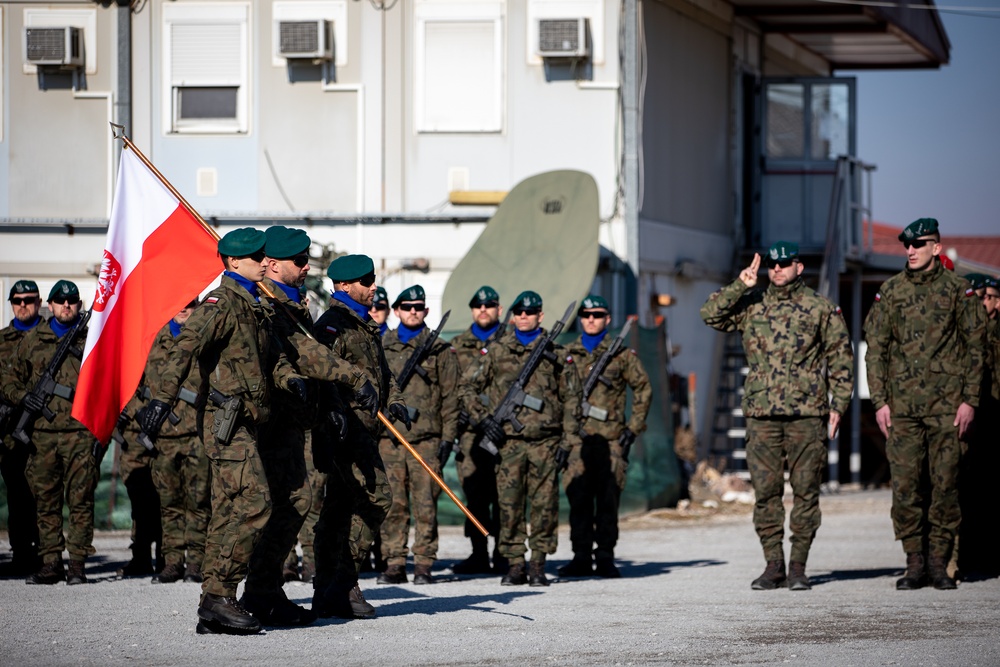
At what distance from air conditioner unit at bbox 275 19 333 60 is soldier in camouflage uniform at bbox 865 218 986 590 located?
33.9 feet

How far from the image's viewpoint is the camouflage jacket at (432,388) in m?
12.0

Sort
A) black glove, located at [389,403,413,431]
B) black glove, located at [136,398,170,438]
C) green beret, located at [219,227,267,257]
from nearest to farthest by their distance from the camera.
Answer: black glove, located at [136,398,170,438] < green beret, located at [219,227,267,257] < black glove, located at [389,403,413,431]

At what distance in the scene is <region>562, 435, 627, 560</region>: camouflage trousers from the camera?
487 inches

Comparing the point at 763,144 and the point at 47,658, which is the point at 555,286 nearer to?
the point at 763,144

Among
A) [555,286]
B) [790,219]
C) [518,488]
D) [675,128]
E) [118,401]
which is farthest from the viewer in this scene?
[790,219]

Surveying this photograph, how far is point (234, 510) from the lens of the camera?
26.6ft

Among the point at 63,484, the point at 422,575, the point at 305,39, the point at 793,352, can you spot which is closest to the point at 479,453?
the point at 422,575

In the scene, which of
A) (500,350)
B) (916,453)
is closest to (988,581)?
(916,453)

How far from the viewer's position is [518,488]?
1153 cm

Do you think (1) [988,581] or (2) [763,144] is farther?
(2) [763,144]

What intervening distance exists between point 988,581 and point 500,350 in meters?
3.95

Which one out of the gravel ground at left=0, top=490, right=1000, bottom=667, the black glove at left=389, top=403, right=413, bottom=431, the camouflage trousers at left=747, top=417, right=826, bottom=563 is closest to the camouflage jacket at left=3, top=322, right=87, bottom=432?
the gravel ground at left=0, top=490, right=1000, bottom=667

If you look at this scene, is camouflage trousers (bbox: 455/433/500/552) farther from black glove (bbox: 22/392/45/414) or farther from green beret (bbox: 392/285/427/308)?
black glove (bbox: 22/392/45/414)

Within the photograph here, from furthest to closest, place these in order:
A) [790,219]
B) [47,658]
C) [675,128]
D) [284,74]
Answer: [790,219] < [675,128] < [284,74] < [47,658]
